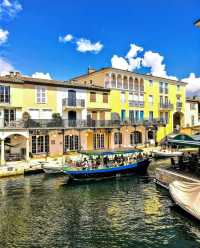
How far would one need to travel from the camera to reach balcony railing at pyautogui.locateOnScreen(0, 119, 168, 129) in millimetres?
33594

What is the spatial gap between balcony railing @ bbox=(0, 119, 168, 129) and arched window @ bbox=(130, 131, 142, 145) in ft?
7.01

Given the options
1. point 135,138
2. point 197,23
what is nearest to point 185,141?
point 197,23

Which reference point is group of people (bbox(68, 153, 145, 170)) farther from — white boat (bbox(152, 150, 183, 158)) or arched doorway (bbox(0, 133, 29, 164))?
white boat (bbox(152, 150, 183, 158))

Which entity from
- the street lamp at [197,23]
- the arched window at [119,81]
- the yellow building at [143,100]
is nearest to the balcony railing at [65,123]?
the yellow building at [143,100]

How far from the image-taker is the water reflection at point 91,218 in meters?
13.7

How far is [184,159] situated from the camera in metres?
26.8

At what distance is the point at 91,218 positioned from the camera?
16.7 meters

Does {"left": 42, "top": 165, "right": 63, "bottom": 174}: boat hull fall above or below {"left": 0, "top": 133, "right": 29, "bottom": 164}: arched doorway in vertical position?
below

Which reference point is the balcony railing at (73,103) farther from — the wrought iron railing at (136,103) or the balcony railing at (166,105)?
the balcony railing at (166,105)

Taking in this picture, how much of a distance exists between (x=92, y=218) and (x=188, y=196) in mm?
6261

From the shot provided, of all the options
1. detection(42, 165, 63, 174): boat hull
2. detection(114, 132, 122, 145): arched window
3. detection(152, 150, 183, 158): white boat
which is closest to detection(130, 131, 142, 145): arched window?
detection(114, 132, 122, 145): arched window

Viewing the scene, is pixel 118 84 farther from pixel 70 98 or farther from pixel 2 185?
pixel 2 185

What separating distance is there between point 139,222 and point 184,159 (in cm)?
1267

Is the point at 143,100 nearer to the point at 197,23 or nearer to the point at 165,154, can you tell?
the point at 165,154
